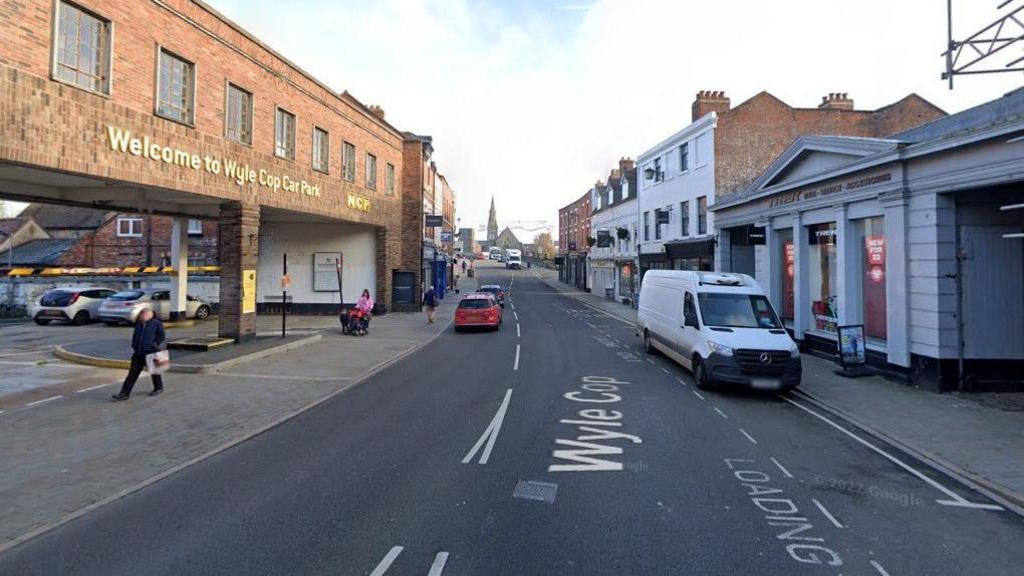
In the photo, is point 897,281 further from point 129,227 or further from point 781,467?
point 129,227

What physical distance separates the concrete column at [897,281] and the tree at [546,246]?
92.4m

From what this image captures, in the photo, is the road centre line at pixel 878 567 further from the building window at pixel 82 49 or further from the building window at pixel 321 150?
the building window at pixel 321 150

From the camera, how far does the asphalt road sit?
4402mm

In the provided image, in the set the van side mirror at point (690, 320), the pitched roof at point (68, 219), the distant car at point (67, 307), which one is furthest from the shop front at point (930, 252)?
the pitched roof at point (68, 219)

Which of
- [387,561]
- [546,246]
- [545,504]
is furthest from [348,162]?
[546,246]

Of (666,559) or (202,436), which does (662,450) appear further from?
(202,436)

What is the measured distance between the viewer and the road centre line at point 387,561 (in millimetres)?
4121

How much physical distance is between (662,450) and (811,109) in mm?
25609

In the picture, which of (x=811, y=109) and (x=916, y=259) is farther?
(x=811, y=109)

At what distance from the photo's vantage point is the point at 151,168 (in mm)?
12156

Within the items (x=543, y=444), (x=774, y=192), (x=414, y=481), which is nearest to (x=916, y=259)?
(x=774, y=192)

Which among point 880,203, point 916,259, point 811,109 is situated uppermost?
point 811,109

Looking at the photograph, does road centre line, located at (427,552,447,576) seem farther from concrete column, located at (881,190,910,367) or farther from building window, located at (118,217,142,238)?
building window, located at (118,217,142,238)

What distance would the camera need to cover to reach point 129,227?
3684 cm
